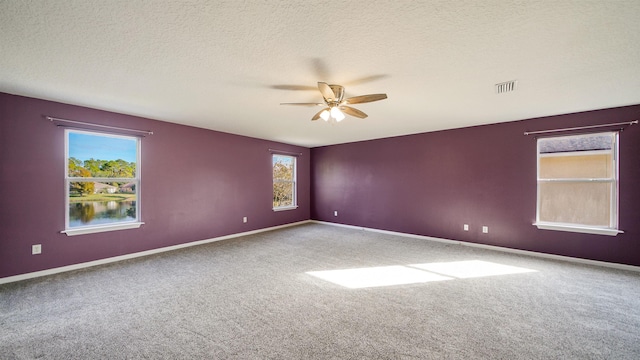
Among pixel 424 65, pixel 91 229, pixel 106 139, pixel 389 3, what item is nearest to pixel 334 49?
pixel 389 3

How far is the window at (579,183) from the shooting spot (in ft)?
11.6

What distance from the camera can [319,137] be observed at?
227 inches

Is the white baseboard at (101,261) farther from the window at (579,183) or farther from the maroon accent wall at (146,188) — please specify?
the window at (579,183)

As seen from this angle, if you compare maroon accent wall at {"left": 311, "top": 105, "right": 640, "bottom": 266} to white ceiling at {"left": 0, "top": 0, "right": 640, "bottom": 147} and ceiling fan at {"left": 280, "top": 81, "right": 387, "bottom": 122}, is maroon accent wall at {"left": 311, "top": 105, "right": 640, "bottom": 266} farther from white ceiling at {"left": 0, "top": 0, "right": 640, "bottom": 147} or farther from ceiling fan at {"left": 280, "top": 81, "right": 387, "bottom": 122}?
ceiling fan at {"left": 280, "top": 81, "right": 387, "bottom": 122}

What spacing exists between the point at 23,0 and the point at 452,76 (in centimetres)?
328

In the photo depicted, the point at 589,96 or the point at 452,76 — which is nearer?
the point at 452,76

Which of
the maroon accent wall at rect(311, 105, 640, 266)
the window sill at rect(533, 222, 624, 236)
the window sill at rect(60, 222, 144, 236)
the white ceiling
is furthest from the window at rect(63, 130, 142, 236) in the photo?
the window sill at rect(533, 222, 624, 236)

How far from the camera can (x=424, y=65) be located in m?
2.25

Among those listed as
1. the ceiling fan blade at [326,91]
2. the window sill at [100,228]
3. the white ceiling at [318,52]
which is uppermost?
the white ceiling at [318,52]

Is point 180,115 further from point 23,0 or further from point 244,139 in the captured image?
point 23,0

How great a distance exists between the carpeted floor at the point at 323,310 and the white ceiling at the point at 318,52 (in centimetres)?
226

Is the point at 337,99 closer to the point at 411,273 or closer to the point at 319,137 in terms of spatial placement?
the point at 411,273

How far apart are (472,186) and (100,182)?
6246 millimetres

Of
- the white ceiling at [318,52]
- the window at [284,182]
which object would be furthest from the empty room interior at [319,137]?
the window at [284,182]
